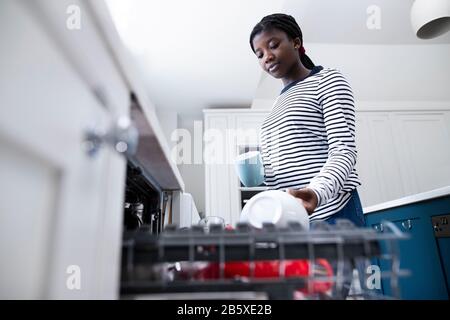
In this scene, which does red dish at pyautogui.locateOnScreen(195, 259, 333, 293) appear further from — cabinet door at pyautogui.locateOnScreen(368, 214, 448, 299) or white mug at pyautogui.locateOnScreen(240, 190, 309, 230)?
cabinet door at pyautogui.locateOnScreen(368, 214, 448, 299)

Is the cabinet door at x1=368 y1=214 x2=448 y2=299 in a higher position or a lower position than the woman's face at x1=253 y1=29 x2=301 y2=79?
lower

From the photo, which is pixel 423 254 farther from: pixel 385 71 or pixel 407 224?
pixel 385 71

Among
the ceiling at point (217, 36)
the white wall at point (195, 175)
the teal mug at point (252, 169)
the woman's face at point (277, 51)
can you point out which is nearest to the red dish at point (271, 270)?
the teal mug at point (252, 169)

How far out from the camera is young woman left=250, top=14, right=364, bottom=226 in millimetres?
530

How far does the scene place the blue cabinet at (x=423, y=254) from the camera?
3.25 feet

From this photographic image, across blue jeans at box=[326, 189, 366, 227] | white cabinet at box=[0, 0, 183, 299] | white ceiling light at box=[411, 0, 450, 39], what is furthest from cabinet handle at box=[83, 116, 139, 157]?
white ceiling light at box=[411, 0, 450, 39]

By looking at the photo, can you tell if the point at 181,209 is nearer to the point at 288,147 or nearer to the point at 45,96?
the point at 288,147

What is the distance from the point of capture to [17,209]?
0.18 m

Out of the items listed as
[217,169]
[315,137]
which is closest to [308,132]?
[315,137]

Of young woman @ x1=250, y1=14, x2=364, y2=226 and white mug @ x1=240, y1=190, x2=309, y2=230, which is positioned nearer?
white mug @ x1=240, y1=190, x2=309, y2=230

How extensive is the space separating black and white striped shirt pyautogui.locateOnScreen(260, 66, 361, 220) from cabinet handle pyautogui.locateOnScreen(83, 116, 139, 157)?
1.18 ft

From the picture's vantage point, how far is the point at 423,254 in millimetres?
1058
